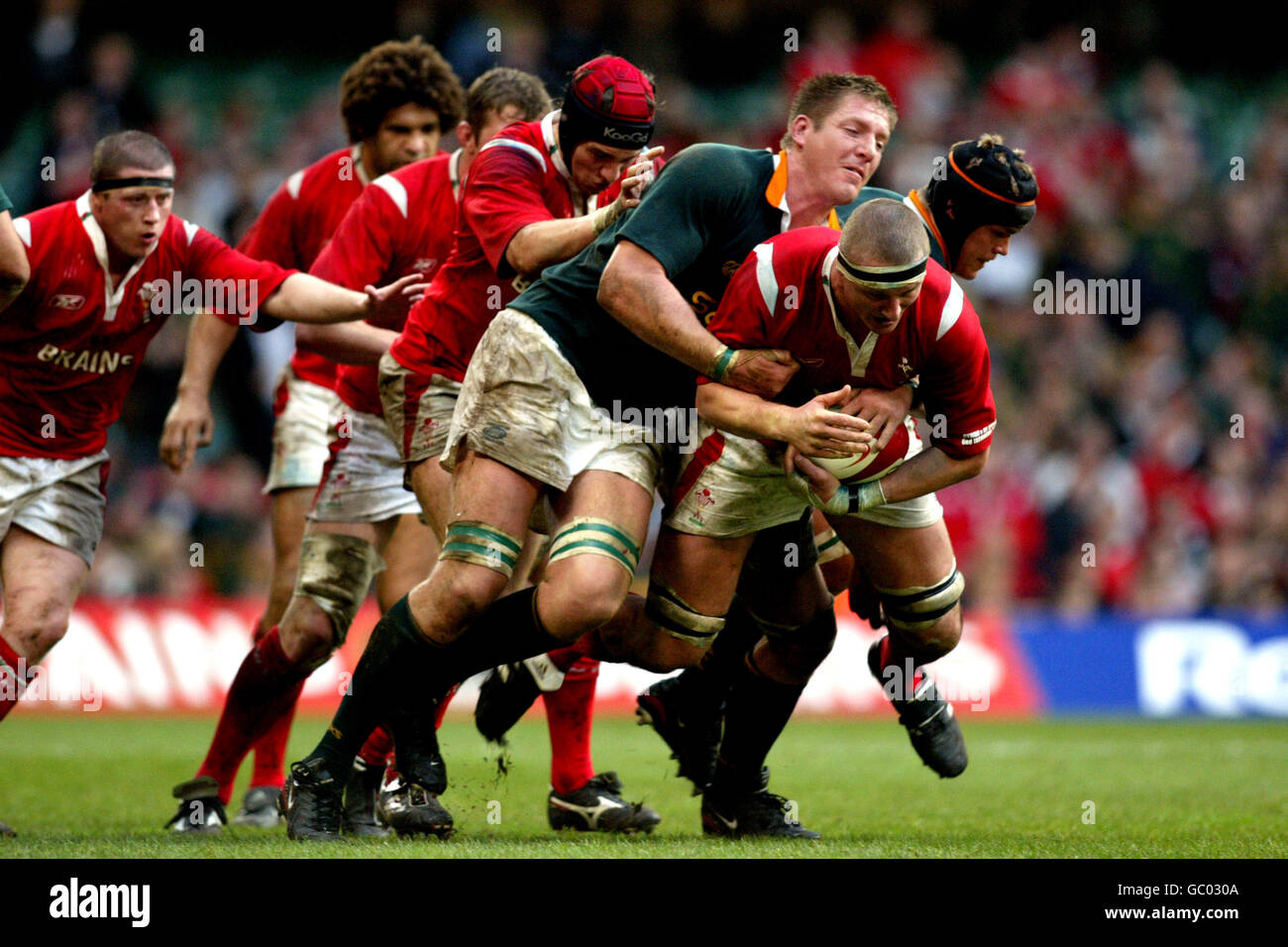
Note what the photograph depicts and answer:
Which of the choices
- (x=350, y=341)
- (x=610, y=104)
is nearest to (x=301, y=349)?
(x=350, y=341)

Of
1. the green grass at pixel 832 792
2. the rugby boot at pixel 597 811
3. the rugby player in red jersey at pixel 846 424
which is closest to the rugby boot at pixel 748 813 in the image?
the rugby player in red jersey at pixel 846 424

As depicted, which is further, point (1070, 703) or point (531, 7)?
point (531, 7)

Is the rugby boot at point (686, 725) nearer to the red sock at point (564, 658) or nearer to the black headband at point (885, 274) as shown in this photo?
the red sock at point (564, 658)

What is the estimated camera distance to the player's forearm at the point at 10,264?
17.7 feet

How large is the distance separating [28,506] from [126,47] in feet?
38.4

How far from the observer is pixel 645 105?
5.30m

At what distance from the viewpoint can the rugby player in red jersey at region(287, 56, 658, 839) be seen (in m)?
5.15

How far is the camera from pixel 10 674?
545 cm

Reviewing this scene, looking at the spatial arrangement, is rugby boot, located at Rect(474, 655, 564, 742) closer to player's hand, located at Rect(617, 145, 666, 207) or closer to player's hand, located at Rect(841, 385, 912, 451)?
player's hand, located at Rect(841, 385, 912, 451)

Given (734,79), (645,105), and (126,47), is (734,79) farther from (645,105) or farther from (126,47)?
(645,105)

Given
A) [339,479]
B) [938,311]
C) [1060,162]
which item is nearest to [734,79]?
[1060,162]

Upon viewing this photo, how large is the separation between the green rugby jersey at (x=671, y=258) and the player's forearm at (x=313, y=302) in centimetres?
79

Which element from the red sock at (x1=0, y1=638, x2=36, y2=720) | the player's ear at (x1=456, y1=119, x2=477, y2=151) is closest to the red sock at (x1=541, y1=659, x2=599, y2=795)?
the red sock at (x1=0, y1=638, x2=36, y2=720)

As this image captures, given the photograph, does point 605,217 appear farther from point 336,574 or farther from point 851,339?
point 336,574
